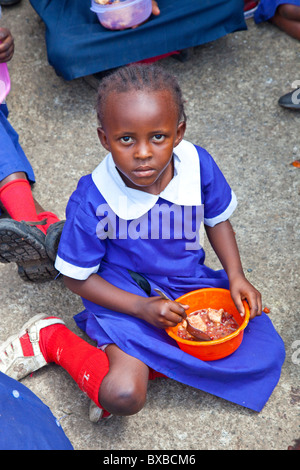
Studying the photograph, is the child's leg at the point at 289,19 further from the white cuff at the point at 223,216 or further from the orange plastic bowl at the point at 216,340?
the orange plastic bowl at the point at 216,340

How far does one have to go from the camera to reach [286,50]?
9.63ft

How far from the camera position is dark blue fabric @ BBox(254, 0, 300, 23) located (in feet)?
9.59

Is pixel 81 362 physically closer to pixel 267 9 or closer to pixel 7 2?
pixel 267 9

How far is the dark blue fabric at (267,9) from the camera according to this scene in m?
2.92

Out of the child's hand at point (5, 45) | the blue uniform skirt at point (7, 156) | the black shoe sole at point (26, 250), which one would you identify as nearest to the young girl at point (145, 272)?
the black shoe sole at point (26, 250)

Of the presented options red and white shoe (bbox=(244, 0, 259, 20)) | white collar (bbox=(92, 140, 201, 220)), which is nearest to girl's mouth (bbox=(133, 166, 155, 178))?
white collar (bbox=(92, 140, 201, 220))

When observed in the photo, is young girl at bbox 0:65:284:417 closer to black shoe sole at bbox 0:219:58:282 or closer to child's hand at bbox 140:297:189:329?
child's hand at bbox 140:297:189:329

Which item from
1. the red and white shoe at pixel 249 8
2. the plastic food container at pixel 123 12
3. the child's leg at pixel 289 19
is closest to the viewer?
the plastic food container at pixel 123 12

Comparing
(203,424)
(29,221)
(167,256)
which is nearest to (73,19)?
(29,221)

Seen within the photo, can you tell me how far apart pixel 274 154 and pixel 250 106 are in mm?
336

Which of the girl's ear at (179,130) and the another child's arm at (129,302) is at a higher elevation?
the girl's ear at (179,130)

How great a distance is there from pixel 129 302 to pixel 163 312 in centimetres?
14

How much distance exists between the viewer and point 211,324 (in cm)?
180

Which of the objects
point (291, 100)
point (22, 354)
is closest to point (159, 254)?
point (22, 354)
